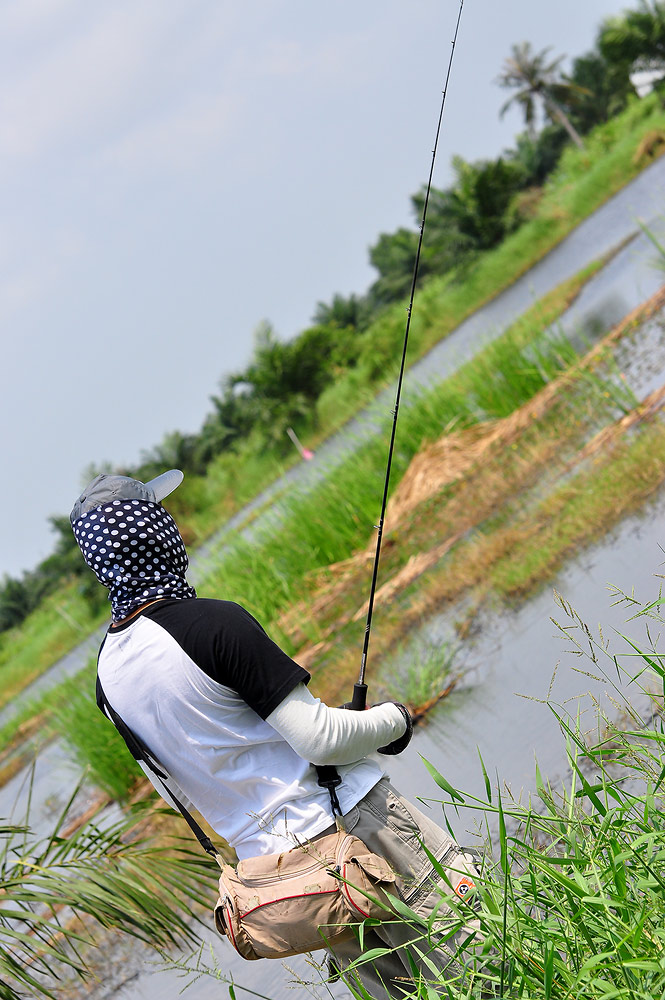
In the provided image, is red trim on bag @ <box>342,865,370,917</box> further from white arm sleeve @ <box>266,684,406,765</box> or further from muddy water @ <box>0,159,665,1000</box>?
muddy water @ <box>0,159,665,1000</box>

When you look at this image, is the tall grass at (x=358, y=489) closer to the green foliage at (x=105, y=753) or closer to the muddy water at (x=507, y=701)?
the green foliage at (x=105, y=753)

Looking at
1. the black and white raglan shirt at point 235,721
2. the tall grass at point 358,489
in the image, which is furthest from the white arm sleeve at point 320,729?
the tall grass at point 358,489

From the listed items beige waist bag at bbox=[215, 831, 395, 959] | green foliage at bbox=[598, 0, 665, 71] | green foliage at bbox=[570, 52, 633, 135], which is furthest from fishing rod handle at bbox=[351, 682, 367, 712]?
green foliage at bbox=[570, 52, 633, 135]

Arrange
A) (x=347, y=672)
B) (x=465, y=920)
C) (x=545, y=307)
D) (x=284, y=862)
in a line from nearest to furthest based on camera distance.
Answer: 1. (x=465, y=920)
2. (x=284, y=862)
3. (x=347, y=672)
4. (x=545, y=307)

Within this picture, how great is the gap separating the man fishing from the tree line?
24257mm

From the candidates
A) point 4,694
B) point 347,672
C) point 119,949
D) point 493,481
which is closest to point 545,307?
point 493,481

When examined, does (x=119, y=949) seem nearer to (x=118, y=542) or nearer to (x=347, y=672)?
(x=347, y=672)

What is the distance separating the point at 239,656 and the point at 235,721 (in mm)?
187

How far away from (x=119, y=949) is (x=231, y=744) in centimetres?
350

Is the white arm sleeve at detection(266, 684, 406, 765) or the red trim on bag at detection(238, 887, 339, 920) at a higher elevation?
the white arm sleeve at detection(266, 684, 406, 765)

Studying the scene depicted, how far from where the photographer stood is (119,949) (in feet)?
15.6

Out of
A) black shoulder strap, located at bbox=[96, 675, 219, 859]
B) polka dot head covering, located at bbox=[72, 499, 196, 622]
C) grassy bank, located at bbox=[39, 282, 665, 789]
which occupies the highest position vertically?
polka dot head covering, located at bbox=[72, 499, 196, 622]

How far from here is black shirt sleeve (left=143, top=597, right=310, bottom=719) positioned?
1770 millimetres

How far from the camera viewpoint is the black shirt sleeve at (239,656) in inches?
69.7
